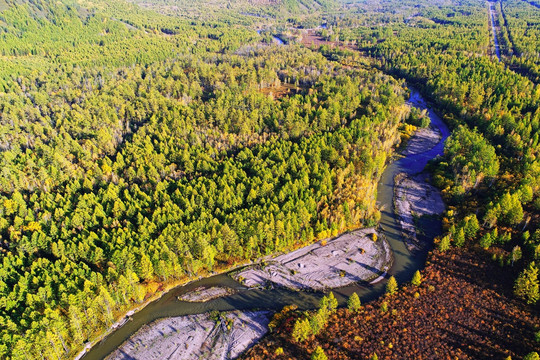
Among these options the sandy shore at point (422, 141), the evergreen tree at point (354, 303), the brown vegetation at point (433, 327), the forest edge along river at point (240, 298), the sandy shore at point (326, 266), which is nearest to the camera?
the brown vegetation at point (433, 327)

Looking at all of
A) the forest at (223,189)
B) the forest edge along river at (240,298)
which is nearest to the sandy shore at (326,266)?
the forest edge along river at (240,298)

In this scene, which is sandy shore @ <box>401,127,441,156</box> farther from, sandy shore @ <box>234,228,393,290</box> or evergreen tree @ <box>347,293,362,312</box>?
evergreen tree @ <box>347,293,362,312</box>

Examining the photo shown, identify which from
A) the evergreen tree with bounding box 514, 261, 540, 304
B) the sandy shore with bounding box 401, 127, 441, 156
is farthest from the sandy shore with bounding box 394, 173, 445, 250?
the evergreen tree with bounding box 514, 261, 540, 304

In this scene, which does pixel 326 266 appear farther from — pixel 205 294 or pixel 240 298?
pixel 205 294

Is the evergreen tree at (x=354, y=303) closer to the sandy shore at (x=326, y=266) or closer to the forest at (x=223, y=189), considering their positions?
the forest at (x=223, y=189)

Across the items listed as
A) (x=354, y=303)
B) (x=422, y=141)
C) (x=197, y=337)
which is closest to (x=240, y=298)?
(x=197, y=337)

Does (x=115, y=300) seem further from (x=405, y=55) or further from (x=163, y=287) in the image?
(x=405, y=55)

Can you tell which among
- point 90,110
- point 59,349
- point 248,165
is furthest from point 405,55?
point 59,349
